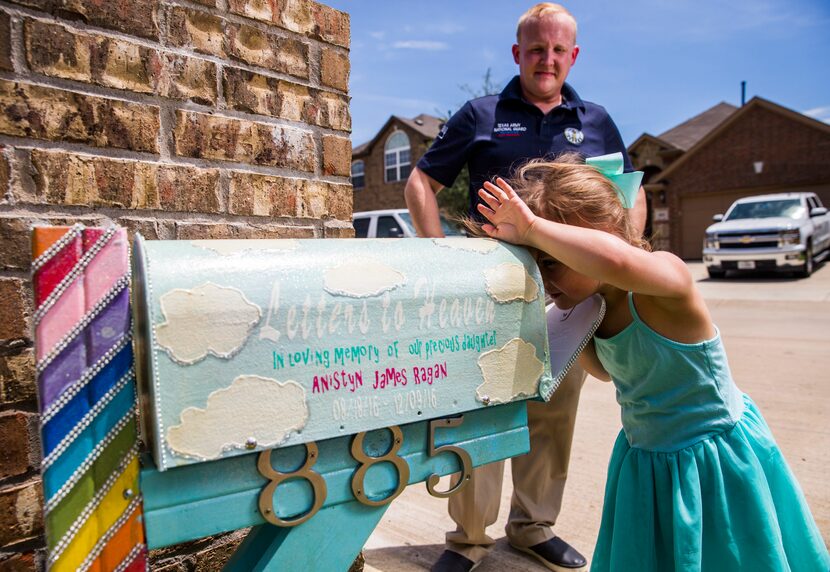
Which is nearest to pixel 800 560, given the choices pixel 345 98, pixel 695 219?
pixel 345 98

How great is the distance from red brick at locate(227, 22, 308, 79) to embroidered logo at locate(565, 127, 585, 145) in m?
1.14

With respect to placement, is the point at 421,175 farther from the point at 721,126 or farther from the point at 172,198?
the point at 721,126

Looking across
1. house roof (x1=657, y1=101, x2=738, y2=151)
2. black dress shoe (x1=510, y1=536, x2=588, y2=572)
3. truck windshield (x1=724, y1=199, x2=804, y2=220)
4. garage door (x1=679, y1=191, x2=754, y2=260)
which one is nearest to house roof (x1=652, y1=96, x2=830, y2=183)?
garage door (x1=679, y1=191, x2=754, y2=260)

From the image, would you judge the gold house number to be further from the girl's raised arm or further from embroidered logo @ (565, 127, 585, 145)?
embroidered logo @ (565, 127, 585, 145)

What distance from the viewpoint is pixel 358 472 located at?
3.31 feet

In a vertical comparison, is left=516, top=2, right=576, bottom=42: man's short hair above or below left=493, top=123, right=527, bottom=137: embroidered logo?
above

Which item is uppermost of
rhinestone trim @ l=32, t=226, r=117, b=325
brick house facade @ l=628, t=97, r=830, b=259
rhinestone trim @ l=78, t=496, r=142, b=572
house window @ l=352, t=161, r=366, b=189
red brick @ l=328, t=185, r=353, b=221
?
house window @ l=352, t=161, r=366, b=189

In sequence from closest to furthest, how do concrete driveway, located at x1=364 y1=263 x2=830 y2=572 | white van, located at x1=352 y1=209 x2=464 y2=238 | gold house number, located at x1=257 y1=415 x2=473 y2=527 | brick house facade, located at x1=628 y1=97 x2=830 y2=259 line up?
1. gold house number, located at x1=257 y1=415 x2=473 y2=527
2. concrete driveway, located at x1=364 y1=263 x2=830 y2=572
3. white van, located at x1=352 y1=209 x2=464 y2=238
4. brick house facade, located at x1=628 y1=97 x2=830 y2=259

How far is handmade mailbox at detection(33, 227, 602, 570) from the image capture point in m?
0.84

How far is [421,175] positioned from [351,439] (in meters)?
1.66

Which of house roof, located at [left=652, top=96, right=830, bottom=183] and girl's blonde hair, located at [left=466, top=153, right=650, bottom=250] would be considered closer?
girl's blonde hair, located at [left=466, top=153, right=650, bottom=250]

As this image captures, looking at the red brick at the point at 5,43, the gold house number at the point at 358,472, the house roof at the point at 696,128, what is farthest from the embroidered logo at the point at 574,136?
the house roof at the point at 696,128

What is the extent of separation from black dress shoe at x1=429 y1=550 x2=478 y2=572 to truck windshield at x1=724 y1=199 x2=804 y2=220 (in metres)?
12.8

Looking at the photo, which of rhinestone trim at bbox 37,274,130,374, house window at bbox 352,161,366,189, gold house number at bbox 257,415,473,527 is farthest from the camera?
house window at bbox 352,161,366,189
